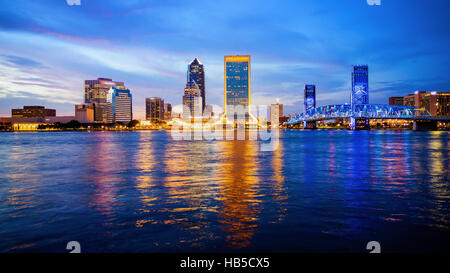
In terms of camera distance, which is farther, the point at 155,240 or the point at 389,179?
the point at 389,179

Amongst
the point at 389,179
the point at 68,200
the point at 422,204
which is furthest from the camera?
the point at 389,179

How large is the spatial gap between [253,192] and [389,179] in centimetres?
806

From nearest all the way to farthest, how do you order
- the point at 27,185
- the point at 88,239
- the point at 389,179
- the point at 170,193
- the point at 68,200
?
the point at 88,239 → the point at 68,200 → the point at 170,193 → the point at 27,185 → the point at 389,179

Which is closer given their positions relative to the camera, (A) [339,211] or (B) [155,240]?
(B) [155,240]

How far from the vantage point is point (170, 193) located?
41.6 feet

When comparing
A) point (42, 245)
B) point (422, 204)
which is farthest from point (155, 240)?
point (422, 204)

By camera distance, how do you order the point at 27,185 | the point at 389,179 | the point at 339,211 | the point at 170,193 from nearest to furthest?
the point at 339,211, the point at 170,193, the point at 27,185, the point at 389,179

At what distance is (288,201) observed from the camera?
36.5 ft

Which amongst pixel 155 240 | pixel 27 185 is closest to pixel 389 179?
pixel 155 240

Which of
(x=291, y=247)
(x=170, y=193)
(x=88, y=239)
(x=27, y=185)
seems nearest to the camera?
(x=291, y=247)

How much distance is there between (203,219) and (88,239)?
2.89 meters

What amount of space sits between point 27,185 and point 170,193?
773cm

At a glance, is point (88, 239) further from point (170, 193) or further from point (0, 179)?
point (0, 179)

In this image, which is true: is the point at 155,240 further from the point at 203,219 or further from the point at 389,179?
the point at 389,179
